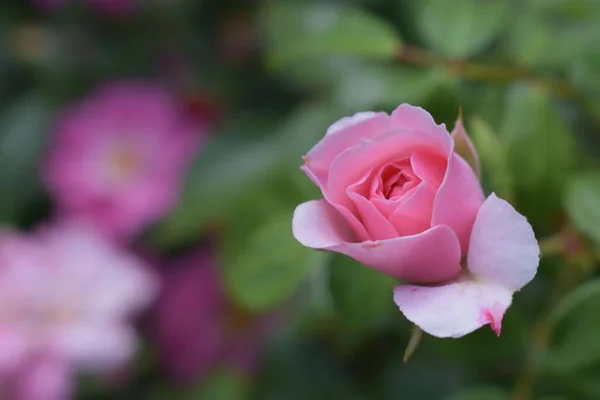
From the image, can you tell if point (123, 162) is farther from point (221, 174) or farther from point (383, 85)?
point (383, 85)

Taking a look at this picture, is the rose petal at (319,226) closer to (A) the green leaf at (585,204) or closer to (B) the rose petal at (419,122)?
(B) the rose petal at (419,122)

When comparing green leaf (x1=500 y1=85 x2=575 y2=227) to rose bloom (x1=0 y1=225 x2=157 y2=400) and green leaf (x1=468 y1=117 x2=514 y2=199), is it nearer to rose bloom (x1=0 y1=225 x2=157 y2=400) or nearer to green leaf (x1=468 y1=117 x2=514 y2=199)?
green leaf (x1=468 y1=117 x2=514 y2=199)

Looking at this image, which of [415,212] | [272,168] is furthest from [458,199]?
[272,168]

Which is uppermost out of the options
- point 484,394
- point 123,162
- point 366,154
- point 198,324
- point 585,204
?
point 366,154

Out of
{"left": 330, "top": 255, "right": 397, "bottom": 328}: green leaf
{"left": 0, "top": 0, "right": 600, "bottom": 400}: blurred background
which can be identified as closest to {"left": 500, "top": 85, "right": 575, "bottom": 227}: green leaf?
{"left": 0, "top": 0, "right": 600, "bottom": 400}: blurred background

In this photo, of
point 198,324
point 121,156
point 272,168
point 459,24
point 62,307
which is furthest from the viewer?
point 121,156

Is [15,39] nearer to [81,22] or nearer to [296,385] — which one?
[81,22]

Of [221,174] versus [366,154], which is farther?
[221,174]
